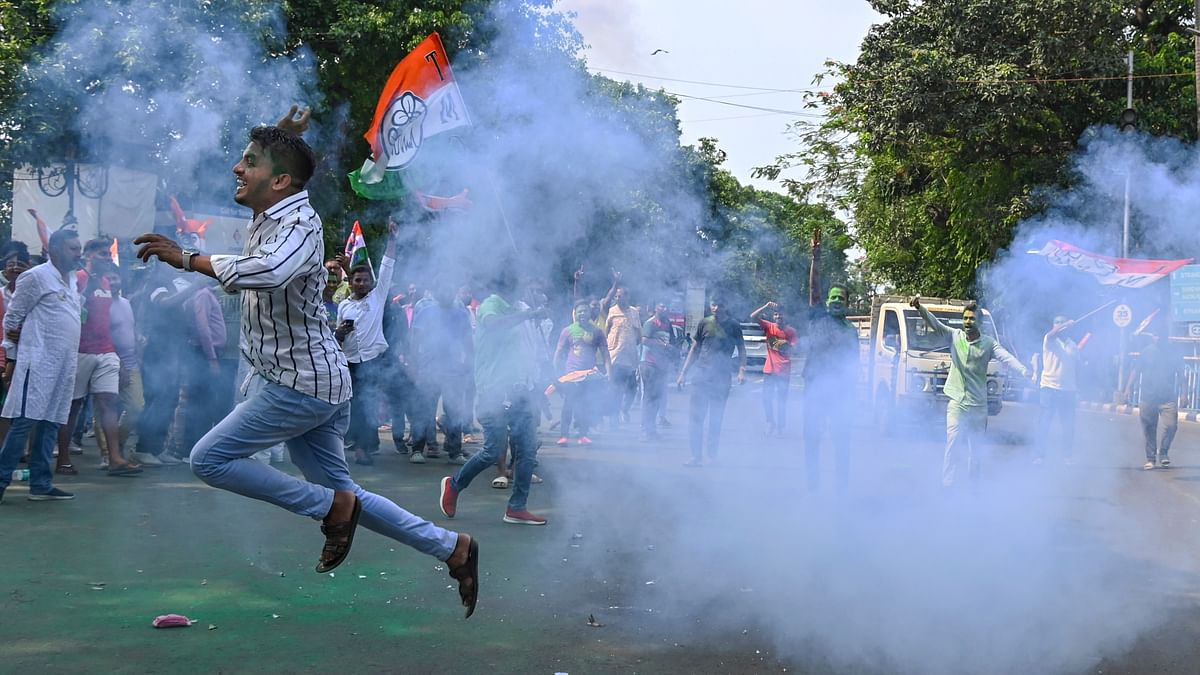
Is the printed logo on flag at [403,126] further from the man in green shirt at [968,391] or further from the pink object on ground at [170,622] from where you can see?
the man in green shirt at [968,391]

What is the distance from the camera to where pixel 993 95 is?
2208 centimetres

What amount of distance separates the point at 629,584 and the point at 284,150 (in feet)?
9.67

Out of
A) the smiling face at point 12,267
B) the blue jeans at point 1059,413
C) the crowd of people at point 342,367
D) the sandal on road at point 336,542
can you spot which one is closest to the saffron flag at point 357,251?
the crowd of people at point 342,367

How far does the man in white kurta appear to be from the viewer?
738cm

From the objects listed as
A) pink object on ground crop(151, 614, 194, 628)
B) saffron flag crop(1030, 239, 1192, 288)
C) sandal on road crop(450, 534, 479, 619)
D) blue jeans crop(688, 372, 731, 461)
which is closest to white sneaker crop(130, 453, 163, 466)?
blue jeans crop(688, 372, 731, 461)

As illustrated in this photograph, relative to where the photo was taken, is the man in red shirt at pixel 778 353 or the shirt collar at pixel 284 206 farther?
the man in red shirt at pixel 778 353

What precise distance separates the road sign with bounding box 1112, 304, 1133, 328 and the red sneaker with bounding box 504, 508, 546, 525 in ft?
39.5

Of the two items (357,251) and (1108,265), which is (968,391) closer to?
(1108,265)

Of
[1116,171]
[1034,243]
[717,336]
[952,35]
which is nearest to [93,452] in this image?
[717,336]

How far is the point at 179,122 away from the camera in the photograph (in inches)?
362

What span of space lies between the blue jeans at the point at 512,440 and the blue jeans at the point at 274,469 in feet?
10.3

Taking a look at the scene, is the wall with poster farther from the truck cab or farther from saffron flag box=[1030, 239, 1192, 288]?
the truck cab

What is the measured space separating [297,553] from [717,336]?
5.82m

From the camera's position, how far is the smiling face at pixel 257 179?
13.5 ft
